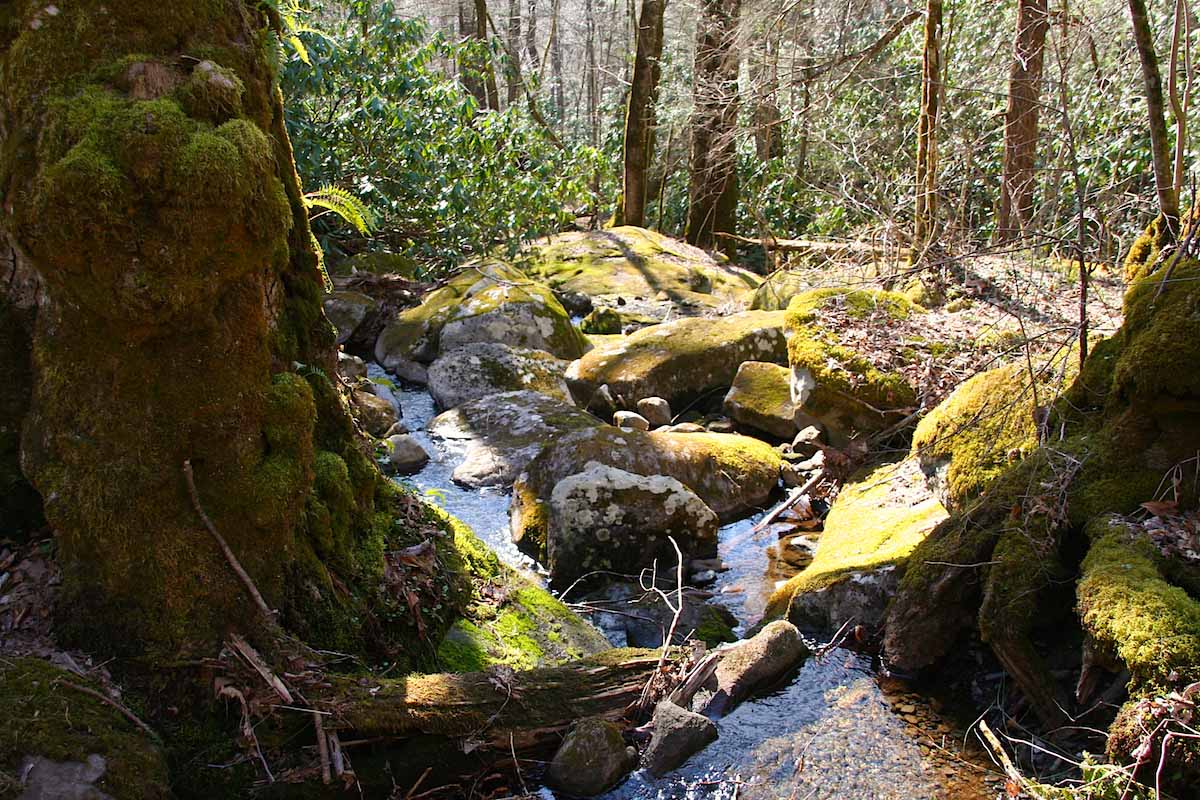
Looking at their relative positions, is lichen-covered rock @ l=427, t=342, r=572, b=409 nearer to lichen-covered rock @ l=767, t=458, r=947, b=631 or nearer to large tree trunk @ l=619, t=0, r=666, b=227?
→ lichen-covered rock @ l=767, t=458, r=947, b=631

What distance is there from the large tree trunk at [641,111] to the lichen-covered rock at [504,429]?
365 inches

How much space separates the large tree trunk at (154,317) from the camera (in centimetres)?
257

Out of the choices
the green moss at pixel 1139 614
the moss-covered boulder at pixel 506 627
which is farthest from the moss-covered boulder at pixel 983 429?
the moss-covered boulder at pixel 506 627

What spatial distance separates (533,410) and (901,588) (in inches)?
166

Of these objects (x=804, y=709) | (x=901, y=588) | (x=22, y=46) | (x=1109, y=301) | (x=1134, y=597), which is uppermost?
(x=22, y=46)

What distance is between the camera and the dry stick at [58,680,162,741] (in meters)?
2.66

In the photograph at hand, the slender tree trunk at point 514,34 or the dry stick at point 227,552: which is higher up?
the slender tree trunk at point 514,34

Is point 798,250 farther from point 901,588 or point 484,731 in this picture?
point 484,731

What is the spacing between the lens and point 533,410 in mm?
8047

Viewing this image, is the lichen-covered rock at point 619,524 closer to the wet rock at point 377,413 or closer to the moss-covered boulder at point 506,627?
the moss-covered boulder at point 506,627

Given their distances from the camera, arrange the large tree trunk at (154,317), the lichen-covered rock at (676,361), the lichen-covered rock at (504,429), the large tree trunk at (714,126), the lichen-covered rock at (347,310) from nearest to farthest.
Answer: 1. the large tree trunk at (154,317)
2. the lichen-covered rock at (504,429)
3. the lichen-covered rock at (676,361)
4. the lichen-covered rock at (347,310)
5. the large tree trunk at (714,126)

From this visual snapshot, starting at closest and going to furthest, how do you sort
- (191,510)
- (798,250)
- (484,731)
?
(191,510), (484,731), (798,250)

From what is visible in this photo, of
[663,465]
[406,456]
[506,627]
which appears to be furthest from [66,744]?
[406,456]

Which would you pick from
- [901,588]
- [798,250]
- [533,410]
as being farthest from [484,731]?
[798,250]
